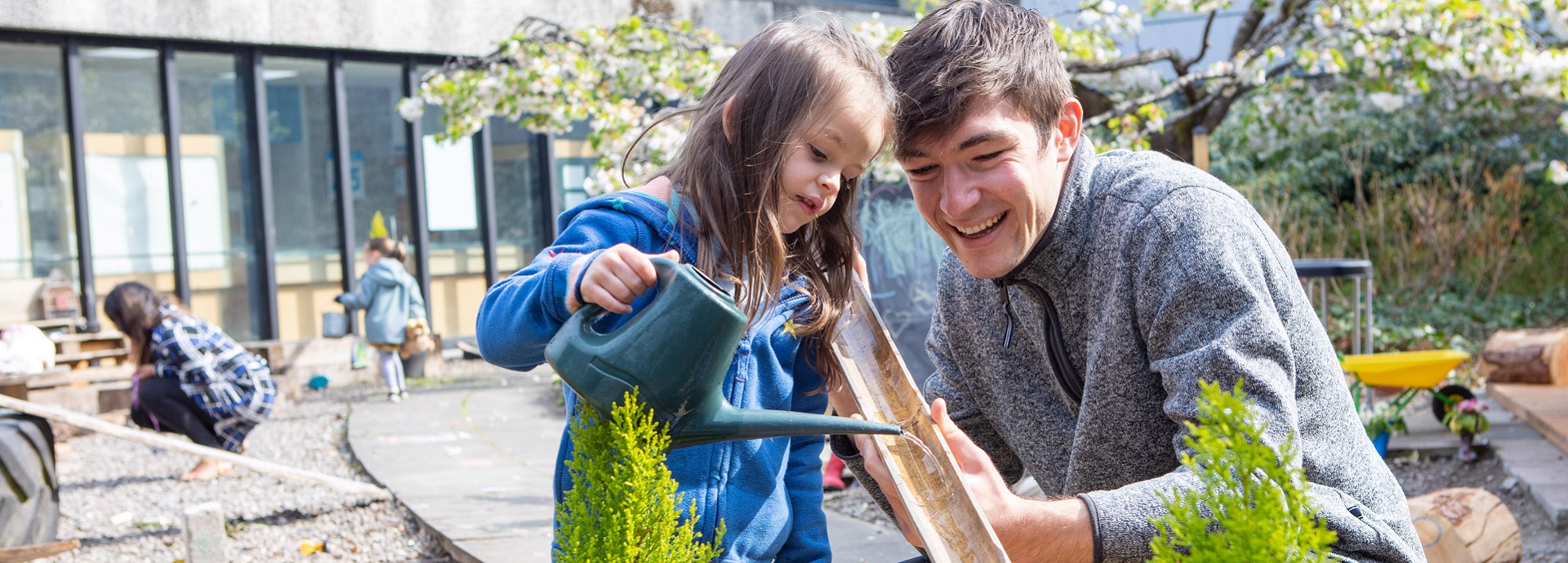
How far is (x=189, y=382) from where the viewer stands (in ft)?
21.1

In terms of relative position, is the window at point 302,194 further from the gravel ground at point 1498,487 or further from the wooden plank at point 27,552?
the gravel ground at point 1498,487

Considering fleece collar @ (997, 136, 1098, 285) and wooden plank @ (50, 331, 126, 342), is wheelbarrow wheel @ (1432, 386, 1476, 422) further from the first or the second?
wooden plank @ (50, 331, 126, 342)

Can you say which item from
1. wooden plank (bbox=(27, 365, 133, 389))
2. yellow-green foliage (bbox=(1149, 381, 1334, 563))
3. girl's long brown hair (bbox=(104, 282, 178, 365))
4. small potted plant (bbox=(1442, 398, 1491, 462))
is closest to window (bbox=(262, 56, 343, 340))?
wooden plank (bbox=(27, 365, 133, 389))

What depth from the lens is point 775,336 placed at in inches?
74.4

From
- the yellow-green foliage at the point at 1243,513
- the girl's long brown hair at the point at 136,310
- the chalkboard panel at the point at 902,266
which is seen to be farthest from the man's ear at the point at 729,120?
the girl's long brown hair at the point at 136,310

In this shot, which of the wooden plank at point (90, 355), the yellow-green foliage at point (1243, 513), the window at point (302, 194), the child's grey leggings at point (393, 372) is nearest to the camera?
the yellow-green foliage at point (1243, 513)

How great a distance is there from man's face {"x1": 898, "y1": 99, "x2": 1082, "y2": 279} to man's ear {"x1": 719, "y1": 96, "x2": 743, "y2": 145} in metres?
0.35

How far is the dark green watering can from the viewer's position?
108 cm

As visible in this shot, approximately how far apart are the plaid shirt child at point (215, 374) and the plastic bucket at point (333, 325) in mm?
3589

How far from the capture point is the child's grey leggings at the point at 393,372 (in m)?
9.00

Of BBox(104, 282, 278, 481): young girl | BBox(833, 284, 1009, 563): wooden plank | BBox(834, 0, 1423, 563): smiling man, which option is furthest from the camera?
BBox(104, 282, 278, 481): young girl

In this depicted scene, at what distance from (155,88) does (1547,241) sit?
12.5 metres

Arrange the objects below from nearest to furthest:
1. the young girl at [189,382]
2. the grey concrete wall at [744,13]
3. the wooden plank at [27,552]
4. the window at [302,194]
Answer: the wooden plank at [27,552]
the young girl at [189,382]
the window at [302,194]
the grey concrete wall at [744,13]

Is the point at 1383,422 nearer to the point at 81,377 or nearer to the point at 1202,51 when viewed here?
the point at 1202,51
